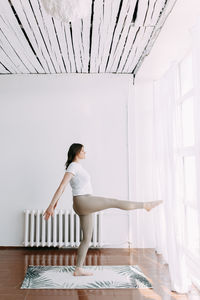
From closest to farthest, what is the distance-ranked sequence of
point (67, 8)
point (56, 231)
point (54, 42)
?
point (67, 8), point (54, 42), point (56, 231)

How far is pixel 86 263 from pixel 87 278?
57cm

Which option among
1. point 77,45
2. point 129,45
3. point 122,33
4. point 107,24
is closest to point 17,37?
point 77,45

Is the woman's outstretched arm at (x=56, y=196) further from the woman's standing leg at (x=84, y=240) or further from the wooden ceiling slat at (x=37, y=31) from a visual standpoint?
the wooden ceiling slat at (x=37, y=31)

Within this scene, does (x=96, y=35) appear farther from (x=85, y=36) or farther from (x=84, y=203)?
(x=84, y=203)

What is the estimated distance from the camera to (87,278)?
324 centimetres

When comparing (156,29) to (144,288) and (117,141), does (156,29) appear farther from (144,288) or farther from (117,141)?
(144,288)

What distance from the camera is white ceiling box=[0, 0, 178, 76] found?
110 inches

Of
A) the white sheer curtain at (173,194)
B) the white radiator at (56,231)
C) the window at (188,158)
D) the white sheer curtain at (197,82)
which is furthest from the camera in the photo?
the white radiator at (56,231)

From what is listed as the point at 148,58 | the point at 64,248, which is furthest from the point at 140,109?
the point at 64,248

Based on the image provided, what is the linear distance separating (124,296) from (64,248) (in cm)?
188

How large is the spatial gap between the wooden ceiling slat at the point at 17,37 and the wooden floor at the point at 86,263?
2641 mm

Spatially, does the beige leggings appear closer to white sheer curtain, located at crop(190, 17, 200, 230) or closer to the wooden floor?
the wooden floor

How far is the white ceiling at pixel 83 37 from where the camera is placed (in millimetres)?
2802

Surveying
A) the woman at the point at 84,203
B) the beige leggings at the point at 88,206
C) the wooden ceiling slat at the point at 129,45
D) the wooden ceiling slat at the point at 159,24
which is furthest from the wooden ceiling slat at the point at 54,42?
the beige leggings at the point at 88,206
